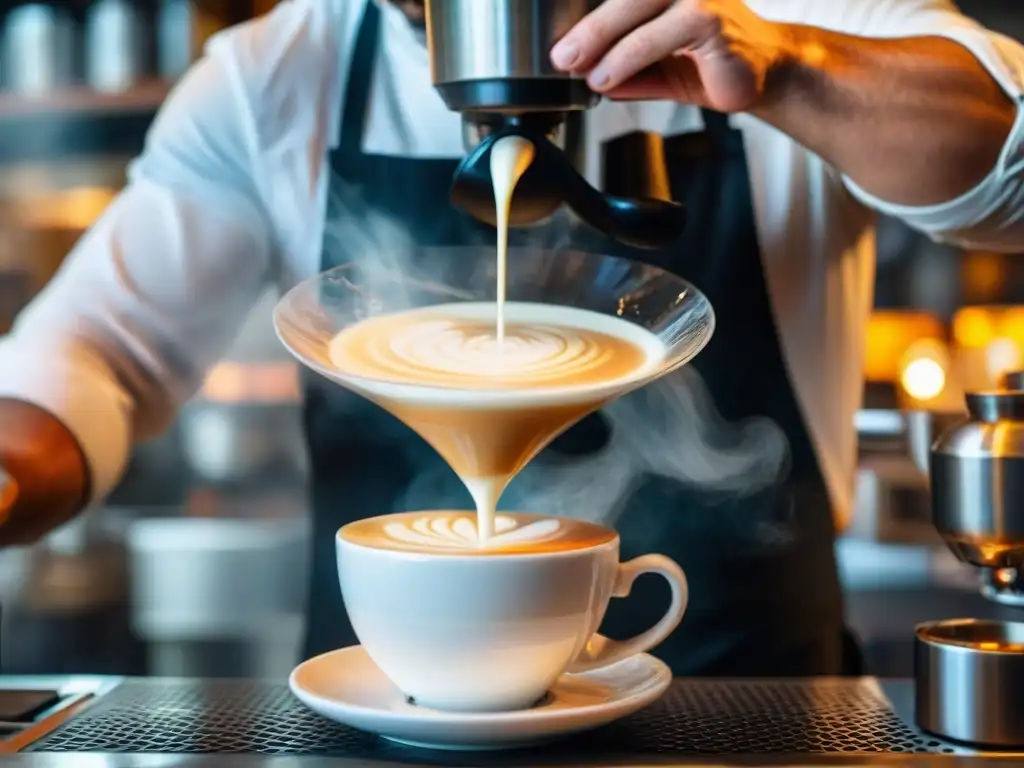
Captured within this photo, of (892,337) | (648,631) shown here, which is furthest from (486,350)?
(892,337)

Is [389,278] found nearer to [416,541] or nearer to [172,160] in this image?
[416,541]

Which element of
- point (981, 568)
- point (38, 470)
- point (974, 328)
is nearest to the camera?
point (981, 568)

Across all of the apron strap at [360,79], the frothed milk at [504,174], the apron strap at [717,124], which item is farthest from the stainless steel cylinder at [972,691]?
the apron strap at [360,79]

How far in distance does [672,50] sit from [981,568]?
0.38 metres

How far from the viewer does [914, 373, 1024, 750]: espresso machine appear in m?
0.79

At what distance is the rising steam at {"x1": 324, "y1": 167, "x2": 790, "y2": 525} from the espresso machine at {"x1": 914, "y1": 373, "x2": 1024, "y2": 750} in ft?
1.26

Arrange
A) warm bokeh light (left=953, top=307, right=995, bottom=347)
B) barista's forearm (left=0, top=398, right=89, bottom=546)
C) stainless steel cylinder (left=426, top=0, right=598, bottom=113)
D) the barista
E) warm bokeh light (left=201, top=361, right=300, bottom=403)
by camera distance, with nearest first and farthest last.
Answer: stainless steel cylinder (left=426, top=0, right=598, bottom=113)
barista's forearm (left=0, top=398, right=89, bottom=546)
the barista
warm bokeh light (left=201, top=361, right=300, bottom=403)
warm bokeh light (left=953, top=307, right=995, bottom=347)

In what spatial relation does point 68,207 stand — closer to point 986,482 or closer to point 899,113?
point 899,113

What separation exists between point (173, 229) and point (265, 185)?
0.10 m

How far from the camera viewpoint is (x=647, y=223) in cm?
92

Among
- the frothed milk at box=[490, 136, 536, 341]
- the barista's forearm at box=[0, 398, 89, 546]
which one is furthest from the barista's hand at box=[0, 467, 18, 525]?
the frothed milk at box=[490, 136, 536, 341]

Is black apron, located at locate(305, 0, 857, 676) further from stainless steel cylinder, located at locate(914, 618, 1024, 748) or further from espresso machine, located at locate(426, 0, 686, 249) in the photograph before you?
stainless steel cylinder, located at locate(914, 618, 1024, 748)

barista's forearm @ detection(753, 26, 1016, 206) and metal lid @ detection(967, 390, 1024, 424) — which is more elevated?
barista's forearm @ detection(753, 26, 1016, 206)

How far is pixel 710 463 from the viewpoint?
125cm
